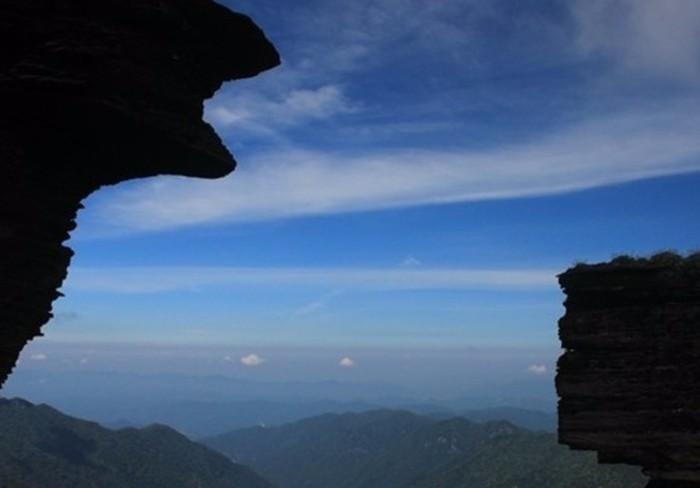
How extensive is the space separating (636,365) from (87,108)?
2563 centimetres

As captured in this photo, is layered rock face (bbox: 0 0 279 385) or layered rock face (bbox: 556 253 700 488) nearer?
layered rock face (bbox: 0 0 279 385)

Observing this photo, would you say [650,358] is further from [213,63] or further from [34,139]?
[34,139]

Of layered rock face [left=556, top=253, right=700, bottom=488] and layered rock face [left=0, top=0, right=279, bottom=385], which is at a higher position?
layered rock face [left=0, top=0, right=279, bottom=385]

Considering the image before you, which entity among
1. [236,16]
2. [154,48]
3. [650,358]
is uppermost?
[236,16]

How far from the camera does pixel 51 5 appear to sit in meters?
21.6

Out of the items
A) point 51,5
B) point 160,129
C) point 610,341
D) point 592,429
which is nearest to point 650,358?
point 610,341

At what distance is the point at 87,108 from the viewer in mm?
22375

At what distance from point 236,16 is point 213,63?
7.75 ft

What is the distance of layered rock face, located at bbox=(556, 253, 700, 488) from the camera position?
2642 cm

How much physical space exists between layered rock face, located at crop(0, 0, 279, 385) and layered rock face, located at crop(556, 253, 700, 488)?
18523 millimetres

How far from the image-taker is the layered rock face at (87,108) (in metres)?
21.7

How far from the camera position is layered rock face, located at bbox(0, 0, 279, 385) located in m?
21.7

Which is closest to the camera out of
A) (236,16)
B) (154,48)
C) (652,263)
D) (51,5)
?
(51,5)

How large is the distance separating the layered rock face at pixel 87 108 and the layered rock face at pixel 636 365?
729 inches
